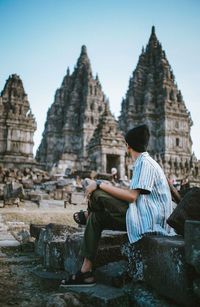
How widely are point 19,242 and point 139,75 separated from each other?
146 feet

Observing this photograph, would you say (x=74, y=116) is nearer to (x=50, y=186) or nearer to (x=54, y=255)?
(x=50, y=186)

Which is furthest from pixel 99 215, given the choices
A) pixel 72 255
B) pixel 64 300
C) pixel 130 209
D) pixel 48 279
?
pixel 48 279

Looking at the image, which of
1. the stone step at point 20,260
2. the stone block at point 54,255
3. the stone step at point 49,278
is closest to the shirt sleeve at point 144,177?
the stone step at point 49,278

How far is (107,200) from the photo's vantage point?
7.70 ft

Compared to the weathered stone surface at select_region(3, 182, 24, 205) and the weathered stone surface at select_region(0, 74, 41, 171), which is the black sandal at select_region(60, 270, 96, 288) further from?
the weathered stone surface at select_region(0, 74, 41, 171)

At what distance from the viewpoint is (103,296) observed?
79.0 inches

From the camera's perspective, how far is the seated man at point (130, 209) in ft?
7.47

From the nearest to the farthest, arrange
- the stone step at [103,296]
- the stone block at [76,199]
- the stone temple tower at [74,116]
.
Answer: the stone step at [103,296] → the stone block at [76,199] → the stone temple tower at [74,116]

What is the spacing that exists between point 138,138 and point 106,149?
17.2 metres

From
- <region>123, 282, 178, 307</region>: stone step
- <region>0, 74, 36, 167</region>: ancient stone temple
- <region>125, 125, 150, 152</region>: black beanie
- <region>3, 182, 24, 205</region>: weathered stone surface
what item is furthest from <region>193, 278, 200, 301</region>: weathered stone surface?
<region>0, 74, 36, 167</region>: ancient stone temple

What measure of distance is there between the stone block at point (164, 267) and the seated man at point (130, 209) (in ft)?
0.50

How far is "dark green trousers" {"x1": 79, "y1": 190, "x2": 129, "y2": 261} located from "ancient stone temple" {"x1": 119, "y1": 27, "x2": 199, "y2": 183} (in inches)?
1342

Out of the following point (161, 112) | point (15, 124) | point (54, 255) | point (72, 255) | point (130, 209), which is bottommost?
point (54, 255)

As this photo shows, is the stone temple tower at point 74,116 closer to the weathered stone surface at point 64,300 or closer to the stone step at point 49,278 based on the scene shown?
the stone step at point 49,278
